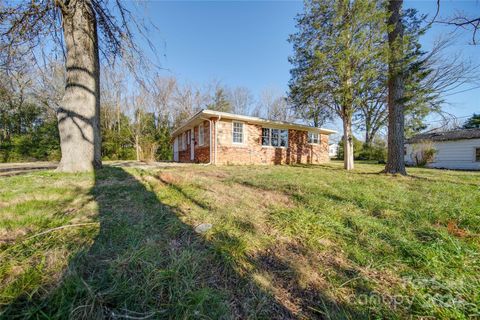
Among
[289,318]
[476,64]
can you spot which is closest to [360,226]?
[289,318]

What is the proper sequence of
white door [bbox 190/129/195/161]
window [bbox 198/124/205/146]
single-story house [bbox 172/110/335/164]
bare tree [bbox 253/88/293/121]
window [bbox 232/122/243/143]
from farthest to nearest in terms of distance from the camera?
bare tree [bbox 253/88/293/121] → white door [bbox 190/129/195/161] → window [bbox 198/124/205/146] → window [bbox 232/122/243/143] → single-story house [bbox 172/110/335/164]

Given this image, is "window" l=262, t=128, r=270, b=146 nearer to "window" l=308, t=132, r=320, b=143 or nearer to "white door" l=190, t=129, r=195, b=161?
"window" l=308, t=132, r=320, b=143

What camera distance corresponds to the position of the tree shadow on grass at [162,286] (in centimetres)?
97

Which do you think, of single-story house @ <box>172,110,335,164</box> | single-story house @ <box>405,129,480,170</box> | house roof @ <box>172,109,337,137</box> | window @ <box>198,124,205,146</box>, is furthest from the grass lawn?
single-story house @ <box>405,129,480,170</box>

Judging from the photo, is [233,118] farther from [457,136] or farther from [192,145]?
[457,136]

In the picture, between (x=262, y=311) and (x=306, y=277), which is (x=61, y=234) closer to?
(x=262, y=311)

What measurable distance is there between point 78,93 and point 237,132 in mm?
6519

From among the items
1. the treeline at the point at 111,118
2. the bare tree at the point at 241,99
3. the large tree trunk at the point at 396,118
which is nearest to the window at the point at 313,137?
the treeline at the point at 111,118

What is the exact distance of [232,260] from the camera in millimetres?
1435

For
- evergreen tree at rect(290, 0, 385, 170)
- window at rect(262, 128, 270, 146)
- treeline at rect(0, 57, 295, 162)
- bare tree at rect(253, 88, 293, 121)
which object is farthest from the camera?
bare tree at rect(253, 88, 293, 121)

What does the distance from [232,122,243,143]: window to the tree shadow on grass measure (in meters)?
8.39

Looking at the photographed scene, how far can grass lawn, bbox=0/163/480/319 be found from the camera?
1048 mm

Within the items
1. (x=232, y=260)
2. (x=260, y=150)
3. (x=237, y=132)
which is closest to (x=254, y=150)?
(x=260, y=150)

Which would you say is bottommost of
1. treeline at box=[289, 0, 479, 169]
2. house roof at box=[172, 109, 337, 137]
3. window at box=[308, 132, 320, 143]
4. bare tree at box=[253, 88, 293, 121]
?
window at box=[308, 132, 320, 143]
